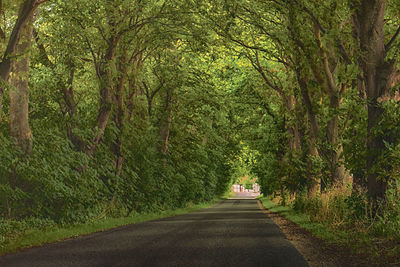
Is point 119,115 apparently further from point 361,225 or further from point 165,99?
point 361,225

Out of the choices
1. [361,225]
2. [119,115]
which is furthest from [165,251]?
[119,115]

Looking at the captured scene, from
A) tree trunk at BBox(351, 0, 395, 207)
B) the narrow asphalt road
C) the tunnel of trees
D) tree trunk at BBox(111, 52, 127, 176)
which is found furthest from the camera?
tree trunk at BBox(111, 52, 127, 176)

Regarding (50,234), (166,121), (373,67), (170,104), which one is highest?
(170,104)

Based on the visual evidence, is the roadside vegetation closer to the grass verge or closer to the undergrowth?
the undergrowth

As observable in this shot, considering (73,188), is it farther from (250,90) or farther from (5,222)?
(250,90)

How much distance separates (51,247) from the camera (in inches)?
410

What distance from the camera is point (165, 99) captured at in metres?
31.8

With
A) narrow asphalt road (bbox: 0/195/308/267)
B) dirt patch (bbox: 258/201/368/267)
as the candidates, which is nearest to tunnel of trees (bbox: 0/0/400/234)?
dirt patch (bbox: 258/201/368/267)

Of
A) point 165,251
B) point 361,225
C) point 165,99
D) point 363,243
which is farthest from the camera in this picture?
point 165,99

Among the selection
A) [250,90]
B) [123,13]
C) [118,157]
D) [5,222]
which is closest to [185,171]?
[250,90]

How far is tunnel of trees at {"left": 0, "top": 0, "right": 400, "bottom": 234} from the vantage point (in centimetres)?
1241

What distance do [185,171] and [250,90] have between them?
7.90 metres

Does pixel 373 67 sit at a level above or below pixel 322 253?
above

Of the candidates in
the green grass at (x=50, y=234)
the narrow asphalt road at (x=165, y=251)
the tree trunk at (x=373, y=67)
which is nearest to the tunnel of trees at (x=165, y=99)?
the tree trunk at (x=373, y=67)
